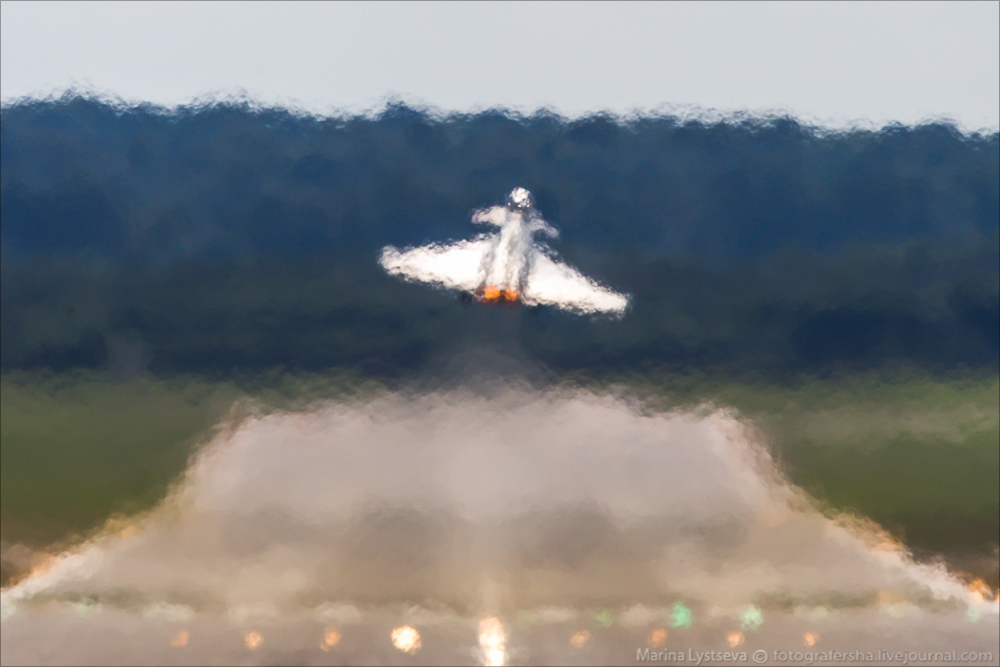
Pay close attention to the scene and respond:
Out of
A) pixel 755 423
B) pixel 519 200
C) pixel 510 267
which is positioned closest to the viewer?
pixel 755 423

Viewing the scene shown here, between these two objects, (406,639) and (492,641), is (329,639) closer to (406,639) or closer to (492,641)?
(406,639)

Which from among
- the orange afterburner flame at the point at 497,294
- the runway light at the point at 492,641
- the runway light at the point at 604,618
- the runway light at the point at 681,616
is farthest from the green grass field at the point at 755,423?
the runway light at the point at 492,641

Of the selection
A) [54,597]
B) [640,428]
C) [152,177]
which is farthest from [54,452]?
[640,428]

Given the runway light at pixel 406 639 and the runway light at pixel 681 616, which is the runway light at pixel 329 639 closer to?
the runway light at pixel 406 639

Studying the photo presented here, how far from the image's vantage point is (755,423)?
78.9 meters

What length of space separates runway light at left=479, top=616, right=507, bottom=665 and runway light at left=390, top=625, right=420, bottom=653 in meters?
6.95

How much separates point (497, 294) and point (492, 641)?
4126 cm

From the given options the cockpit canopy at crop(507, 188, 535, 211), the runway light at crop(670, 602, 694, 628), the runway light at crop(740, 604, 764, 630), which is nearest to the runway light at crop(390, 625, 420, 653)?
the runway light at crop(670, 602, 694, 628)

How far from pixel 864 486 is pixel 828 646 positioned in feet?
62.7

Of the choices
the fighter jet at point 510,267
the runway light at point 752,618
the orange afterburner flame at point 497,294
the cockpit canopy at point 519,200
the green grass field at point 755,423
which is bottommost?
the runway light at point 752,618

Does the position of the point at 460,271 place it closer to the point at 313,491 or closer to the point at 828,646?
the point at 313,491

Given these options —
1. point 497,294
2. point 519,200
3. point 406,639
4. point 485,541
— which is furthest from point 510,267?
point 406,639

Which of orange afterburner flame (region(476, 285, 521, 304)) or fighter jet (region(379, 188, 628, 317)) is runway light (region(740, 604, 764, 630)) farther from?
orange afterburner flame (region(476, 285, 521, 304))

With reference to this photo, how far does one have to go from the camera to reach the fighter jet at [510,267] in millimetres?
84875
